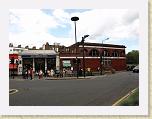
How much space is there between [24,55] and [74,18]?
135 centimetres

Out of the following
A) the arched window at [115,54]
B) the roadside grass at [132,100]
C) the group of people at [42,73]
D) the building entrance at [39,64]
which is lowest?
the roadside grass at [132,100]

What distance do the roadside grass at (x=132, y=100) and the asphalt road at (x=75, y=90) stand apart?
159mm

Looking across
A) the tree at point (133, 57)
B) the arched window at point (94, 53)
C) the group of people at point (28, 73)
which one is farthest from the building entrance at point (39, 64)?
the tree at point (133, 57)

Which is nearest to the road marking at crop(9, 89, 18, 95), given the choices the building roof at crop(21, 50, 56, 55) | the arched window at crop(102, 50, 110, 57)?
the building roof at crop(21, 50, 56, 55)

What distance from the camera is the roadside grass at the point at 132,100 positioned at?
36.5 ft

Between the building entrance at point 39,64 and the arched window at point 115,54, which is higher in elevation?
the arched window at point 115,54

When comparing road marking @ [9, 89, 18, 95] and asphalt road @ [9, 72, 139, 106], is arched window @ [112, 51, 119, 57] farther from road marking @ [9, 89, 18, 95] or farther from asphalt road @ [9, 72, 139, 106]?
road marking @ [9, 89, 18, 95]

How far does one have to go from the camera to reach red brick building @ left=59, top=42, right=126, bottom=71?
1184cm

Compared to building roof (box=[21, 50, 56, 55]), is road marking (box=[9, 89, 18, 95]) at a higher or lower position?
lower

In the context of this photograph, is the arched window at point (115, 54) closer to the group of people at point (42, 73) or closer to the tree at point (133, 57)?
the tree at point (133, 57)

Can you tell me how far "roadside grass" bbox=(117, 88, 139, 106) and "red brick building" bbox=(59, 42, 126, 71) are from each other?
2.61ft

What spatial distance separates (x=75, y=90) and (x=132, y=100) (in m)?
1.32

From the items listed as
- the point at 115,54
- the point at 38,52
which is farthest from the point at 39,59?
the point at 115,54

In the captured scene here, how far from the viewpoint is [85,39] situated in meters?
11.6
